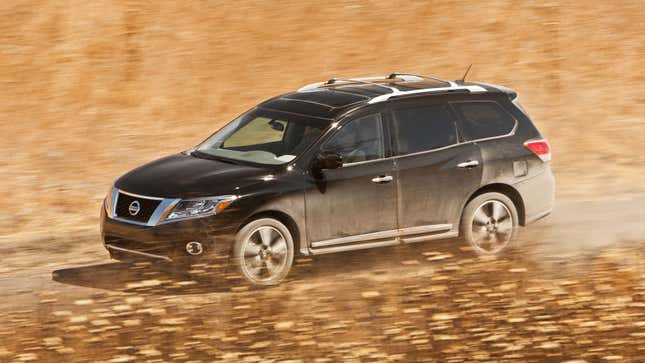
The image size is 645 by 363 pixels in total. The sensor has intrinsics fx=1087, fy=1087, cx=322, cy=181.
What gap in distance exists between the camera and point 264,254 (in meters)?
9.64

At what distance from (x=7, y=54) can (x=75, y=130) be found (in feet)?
10.6

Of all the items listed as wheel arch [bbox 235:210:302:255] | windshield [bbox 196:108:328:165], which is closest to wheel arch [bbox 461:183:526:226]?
windshield [bbox 196:108:328:165]

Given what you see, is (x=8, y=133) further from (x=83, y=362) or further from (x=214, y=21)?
(x=83, y=362)

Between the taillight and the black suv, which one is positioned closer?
the black suv

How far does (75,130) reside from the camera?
1820 cm

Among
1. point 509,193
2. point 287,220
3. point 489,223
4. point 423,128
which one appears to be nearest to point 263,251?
point 287,220

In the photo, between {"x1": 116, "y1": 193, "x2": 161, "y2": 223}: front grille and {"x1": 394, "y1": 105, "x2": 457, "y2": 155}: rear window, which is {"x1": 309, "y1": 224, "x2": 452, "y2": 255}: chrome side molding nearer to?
{"x1": 394, "y1": 105, "x2": 457, "y2": 155}: rear window

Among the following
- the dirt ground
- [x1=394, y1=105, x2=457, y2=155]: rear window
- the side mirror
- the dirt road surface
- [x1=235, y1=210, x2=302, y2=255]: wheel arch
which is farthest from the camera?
[x1=394, y1=105, x2=457, y2=155]: rear window

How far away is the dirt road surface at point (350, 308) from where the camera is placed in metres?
8.12

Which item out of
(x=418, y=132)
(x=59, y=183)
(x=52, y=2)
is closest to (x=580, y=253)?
(x=418, y=132)

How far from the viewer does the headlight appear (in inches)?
372

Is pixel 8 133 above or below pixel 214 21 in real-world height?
below

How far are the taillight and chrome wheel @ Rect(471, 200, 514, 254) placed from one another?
69cm

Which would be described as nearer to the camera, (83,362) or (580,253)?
(83,362)
